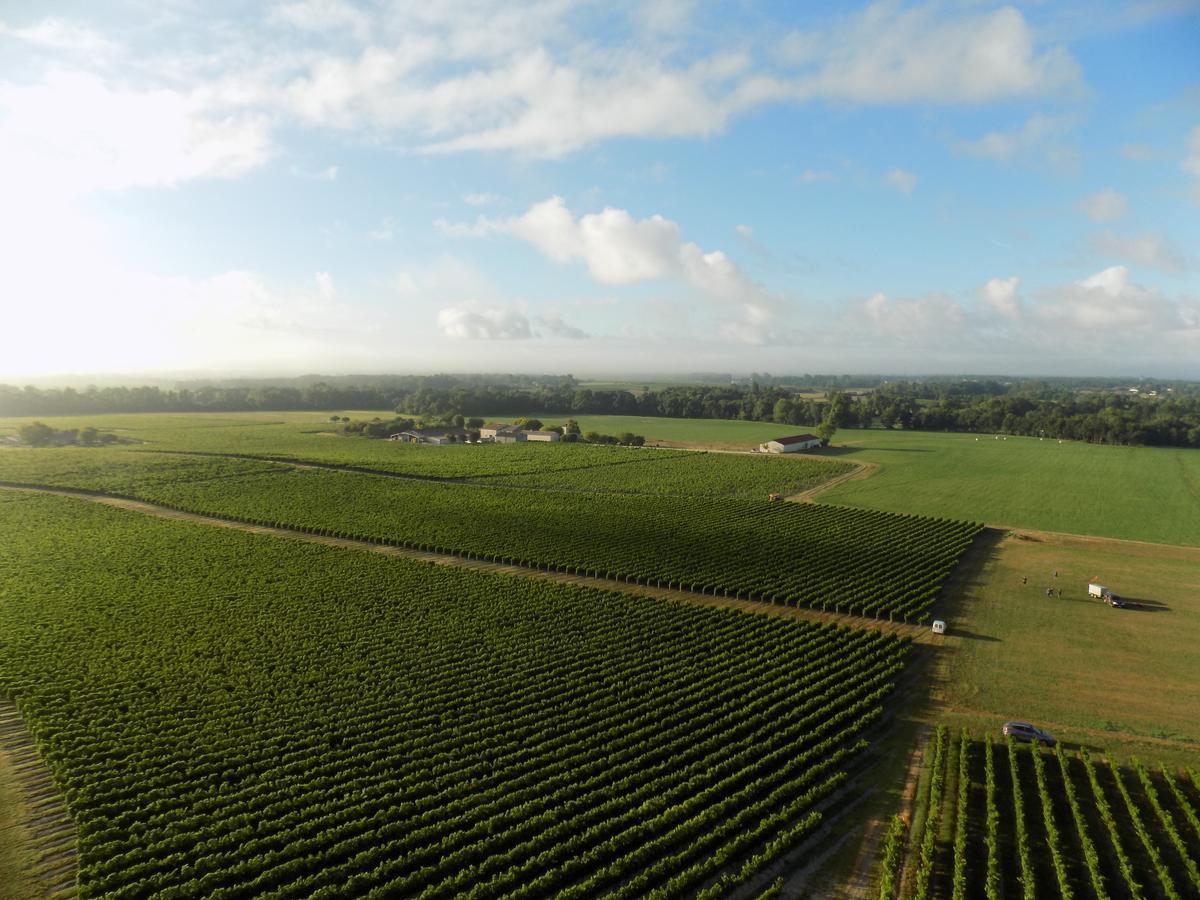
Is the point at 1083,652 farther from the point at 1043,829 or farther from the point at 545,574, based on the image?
the point at 545,574

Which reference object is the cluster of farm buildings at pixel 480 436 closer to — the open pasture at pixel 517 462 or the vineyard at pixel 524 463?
the open pasture at pixel 517 462

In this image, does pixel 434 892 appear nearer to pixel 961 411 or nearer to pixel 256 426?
pixel 256 426

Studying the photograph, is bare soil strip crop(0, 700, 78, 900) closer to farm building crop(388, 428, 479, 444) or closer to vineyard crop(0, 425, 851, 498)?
vineyard crop(0, 425, 851, 498)

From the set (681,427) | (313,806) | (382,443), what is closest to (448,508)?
(313,806)

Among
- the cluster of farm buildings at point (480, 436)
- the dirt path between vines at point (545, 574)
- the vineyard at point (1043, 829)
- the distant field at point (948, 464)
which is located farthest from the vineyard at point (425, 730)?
the cluster of farm buildings at point (480, 436)

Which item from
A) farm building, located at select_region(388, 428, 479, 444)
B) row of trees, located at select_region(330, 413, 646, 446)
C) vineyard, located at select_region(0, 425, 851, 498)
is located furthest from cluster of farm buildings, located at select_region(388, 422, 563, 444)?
vineyard, located at select_region(0, 425, 851, 498)
